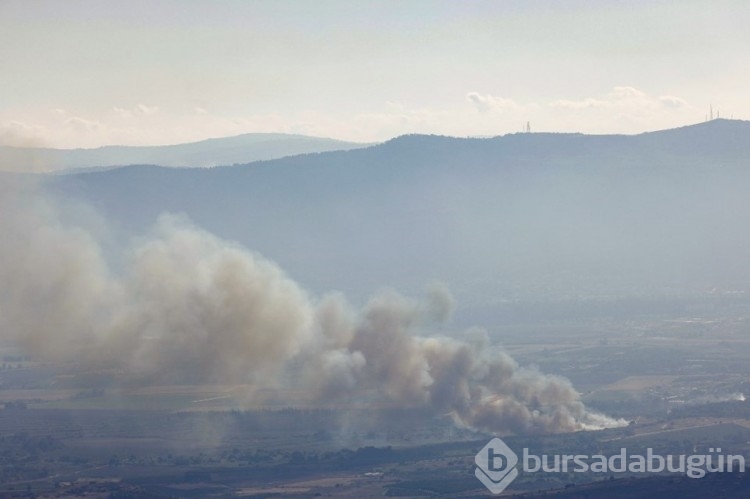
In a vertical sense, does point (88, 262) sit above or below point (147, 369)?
above

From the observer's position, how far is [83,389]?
348 ft

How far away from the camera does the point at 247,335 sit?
320ft

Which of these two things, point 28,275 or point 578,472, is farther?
point 28,275

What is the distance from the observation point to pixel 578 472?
263ft

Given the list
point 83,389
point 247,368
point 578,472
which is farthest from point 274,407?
point 578,472

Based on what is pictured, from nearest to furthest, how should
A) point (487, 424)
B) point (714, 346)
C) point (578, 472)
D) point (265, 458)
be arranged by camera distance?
point (578, 472)
point (265, 458)
point (487, 424)
point (714, 346)

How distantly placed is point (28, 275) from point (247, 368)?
59.2 feet

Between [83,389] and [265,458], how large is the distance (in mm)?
26010

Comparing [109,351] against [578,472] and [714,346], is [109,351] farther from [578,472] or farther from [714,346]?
[714,346]

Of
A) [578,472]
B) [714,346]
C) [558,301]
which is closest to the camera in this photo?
[578,472]

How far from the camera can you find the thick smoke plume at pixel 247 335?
9400 cm

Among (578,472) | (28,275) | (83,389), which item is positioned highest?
(28,275)

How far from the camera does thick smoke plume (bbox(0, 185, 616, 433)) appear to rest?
94.0m

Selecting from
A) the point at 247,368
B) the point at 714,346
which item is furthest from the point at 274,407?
the point at 714,346
